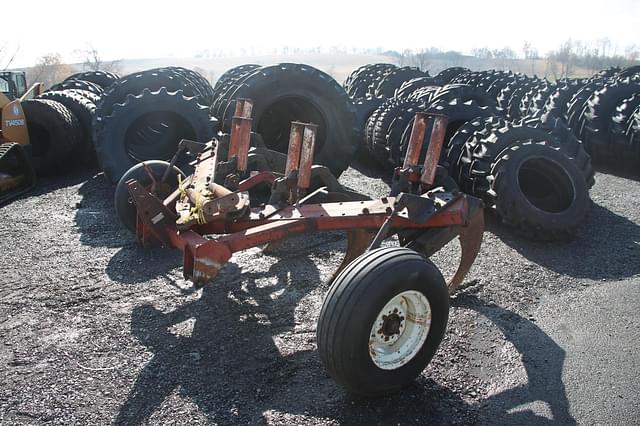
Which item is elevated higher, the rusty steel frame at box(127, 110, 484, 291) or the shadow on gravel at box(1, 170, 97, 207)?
the rusty steel frame at box(127, 110, 484, 291)

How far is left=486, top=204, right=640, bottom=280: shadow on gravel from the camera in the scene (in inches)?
193

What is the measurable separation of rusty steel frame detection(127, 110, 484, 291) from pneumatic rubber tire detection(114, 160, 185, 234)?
131 centimetres

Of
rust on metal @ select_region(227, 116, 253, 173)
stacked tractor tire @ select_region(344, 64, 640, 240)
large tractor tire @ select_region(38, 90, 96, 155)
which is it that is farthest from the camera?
large tractor tire @ select_region(38, 90, 96, 155)

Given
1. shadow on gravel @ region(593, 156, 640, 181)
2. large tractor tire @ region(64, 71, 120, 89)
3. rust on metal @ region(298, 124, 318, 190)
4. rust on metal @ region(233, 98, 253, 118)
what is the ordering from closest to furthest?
rust on metal @ region(298, 124, 318, 190), rust on metal @ region(233, 98, 253, 118), shadow on gravel @ region(593, 156, 640, 181), large tractor tire @ region(64, 71, 120, 89)

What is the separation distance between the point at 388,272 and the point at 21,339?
2606 millimetres

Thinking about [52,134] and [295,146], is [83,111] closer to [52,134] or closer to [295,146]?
[52,134]

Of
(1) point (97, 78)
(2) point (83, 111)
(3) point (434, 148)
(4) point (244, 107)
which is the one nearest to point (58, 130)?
(2) point (83, 111)

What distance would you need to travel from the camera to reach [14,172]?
24.8ft

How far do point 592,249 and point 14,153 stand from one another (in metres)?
7.39

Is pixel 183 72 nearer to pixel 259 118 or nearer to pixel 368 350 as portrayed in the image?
pixel 259 118

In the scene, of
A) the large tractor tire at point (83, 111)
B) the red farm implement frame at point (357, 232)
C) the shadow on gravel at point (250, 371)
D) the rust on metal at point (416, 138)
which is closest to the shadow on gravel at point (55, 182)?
the large tractor tire at point (83, 111)

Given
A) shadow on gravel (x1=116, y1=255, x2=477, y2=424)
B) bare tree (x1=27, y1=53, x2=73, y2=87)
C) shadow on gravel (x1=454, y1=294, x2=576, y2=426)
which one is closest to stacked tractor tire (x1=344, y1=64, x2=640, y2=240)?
shadow on gravel (x1=454, y1=294, x2=576, y2=426)

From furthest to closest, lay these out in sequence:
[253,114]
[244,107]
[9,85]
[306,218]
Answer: [9,85] < [253,114] < [244,107] < [306,218]

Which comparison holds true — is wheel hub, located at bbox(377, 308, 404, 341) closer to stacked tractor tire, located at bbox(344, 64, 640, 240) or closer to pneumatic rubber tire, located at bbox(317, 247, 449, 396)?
pneumatic rubber tire, located at bbox(317, 247, 449, 396)
